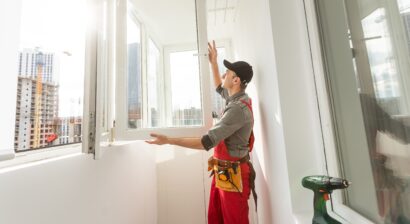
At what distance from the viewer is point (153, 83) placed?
1.85m

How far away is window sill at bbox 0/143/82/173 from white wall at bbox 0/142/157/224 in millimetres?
38

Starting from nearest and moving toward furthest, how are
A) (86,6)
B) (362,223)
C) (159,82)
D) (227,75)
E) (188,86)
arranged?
(362,223) → (86,6) → (227,75) → (188,86) → (159,82)

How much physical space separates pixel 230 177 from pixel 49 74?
1.15m

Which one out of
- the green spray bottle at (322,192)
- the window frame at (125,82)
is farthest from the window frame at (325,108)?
the window frame at (125,82)

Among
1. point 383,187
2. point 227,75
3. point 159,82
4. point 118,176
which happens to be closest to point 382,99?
point 383,187

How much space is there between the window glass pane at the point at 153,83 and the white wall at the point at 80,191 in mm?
301

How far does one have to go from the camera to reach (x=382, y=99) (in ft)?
2.02

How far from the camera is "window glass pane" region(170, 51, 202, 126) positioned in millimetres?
1551

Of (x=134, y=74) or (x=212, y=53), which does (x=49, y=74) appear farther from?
(x=212, y=53)

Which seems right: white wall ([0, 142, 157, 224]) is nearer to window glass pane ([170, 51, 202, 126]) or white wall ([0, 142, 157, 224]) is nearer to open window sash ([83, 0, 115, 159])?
open window sash ([83, 0, 115, 159])

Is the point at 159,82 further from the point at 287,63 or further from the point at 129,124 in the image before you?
the point at 287,63

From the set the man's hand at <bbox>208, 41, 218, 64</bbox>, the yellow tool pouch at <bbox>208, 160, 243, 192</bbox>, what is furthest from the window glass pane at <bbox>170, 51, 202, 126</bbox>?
the yellow tool pouch at <bbox>208, 160, 243, 192</bbox>

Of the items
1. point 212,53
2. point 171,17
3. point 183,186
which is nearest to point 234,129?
point 212,53

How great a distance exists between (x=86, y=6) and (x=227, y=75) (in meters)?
0.96
